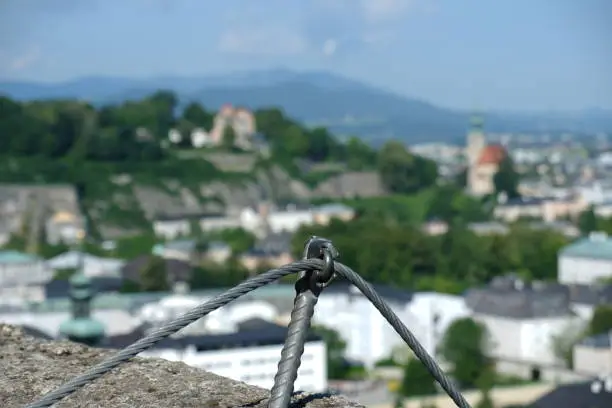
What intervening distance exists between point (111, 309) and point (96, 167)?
816 inches

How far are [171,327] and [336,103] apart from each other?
154 m

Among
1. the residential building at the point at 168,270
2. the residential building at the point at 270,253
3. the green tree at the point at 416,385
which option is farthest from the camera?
the residential building at the point at 270,253

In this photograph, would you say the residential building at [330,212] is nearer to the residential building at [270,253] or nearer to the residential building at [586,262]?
the residential building at [270,253]

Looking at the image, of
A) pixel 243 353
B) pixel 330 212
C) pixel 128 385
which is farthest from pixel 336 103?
pixel 128 385

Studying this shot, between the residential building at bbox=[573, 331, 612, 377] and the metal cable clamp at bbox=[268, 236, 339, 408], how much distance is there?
1819cm

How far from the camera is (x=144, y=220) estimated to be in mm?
40031

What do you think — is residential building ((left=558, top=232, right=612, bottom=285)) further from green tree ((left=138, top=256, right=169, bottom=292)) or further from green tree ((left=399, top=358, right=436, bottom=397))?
green tree ((left=399, top=358, right=436, bottom=397))

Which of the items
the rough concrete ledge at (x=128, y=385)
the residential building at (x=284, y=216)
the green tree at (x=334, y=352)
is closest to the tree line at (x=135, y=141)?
the residential building at (x=284, y=216)

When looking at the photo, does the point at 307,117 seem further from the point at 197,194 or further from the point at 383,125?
the point at 197,194

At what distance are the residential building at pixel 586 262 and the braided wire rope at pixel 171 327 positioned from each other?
2796 cm

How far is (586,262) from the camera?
95.8 feet

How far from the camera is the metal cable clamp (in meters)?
1.17

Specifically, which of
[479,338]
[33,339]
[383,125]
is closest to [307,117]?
[383,125]

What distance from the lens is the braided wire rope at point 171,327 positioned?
1.17m
